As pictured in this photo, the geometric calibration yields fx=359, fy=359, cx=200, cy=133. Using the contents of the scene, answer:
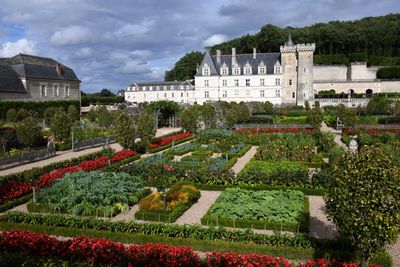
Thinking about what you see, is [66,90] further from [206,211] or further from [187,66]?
[206,211]

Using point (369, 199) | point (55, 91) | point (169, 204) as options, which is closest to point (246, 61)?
point (55, 91)

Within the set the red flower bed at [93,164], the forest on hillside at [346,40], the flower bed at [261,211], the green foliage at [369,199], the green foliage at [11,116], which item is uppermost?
the forest on hillside at [346,40]

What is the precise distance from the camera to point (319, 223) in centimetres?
1123

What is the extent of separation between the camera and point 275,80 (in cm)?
6131

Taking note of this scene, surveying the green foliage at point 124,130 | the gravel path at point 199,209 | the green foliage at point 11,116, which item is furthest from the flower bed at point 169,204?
the green foliage at point 11,116

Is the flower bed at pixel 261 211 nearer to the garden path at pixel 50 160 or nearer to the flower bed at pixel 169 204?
the flower bed at pixel 169 204

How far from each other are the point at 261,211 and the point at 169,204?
3153 mm

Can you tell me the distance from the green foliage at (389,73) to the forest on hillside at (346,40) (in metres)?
5.03

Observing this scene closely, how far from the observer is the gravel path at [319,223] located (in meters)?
10.4

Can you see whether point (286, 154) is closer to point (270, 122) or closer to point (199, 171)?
point (199, 171)

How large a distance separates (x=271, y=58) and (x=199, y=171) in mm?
49928

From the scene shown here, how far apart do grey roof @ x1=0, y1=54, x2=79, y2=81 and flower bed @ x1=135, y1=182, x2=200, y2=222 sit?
41.9 meters

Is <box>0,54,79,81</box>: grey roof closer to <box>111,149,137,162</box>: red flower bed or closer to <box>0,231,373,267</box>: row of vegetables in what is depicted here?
<box>111,149,137,162</box>: red flower bed

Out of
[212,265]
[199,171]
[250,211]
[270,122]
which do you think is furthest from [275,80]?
[212,265]
